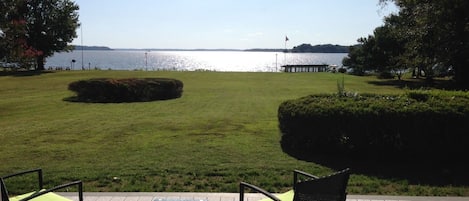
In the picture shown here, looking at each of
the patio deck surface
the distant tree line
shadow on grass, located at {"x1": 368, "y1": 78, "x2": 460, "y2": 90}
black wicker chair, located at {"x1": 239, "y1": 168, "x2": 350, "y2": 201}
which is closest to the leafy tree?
shadow on grass, located at {"x1": 368, "y1": 78, "x2": 460, "y2": 90}

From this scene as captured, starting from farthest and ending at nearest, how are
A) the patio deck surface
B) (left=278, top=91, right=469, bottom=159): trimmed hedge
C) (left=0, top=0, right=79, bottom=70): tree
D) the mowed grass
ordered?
(left=0, top=0, right=79, bottom=70): tree < (left=278, top=91, right=469, bottom=159): trimmed hedge < the mowed grass < the patio deck surface

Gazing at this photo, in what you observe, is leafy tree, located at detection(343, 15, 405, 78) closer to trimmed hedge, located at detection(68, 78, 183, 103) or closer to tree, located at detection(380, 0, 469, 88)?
tree, located at detection(380, 0, 469, 88)

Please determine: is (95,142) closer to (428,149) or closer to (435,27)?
(428,149)

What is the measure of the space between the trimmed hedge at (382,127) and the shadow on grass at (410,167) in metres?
0.11

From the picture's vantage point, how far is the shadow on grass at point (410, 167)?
241 inches

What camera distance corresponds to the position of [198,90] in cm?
2145

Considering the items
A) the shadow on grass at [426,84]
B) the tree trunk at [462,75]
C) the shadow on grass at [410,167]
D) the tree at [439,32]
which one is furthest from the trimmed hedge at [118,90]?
the tree trunk at [462,75]

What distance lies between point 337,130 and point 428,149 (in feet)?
4.72

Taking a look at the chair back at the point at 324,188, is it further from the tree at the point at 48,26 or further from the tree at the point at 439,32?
the tree at the point at 48,26

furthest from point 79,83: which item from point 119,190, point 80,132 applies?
point 119,190

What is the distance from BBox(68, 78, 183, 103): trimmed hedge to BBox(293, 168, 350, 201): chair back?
14587 millimetres

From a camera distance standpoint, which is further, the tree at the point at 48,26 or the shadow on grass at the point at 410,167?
the tree at the point at 48,26

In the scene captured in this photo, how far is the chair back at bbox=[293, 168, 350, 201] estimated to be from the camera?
2881 mm

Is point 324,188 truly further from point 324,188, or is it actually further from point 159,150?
point 159,150
